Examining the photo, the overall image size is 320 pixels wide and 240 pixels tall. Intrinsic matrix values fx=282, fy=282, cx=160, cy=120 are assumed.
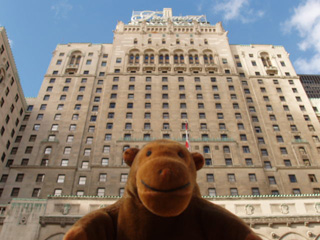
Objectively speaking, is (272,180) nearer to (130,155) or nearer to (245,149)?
(245,149)

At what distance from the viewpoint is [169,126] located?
42.1 meters

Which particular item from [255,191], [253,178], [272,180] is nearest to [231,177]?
[253,178]

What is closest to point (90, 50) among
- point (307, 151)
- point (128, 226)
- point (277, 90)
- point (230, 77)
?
point (230, 77)

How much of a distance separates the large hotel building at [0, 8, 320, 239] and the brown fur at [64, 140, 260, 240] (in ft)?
59.2

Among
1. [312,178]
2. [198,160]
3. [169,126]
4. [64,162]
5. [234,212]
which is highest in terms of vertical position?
[169,126]

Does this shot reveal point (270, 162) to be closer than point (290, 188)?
No

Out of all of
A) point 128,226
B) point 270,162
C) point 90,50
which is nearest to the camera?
point 128,226

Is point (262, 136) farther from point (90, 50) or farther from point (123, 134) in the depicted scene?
point (90, 50)

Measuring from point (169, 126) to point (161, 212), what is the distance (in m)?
36.8

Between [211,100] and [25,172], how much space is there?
29441mm

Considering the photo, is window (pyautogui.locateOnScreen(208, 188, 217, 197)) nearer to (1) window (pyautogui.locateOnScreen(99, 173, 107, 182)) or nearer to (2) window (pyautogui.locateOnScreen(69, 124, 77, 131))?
(1) window (pyautogui.locateOnScreen(99, 173, 107, 182))

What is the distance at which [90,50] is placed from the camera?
58.5m

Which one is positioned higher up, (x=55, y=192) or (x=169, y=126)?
(x=169, y=126)

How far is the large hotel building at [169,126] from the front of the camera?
947 inches
